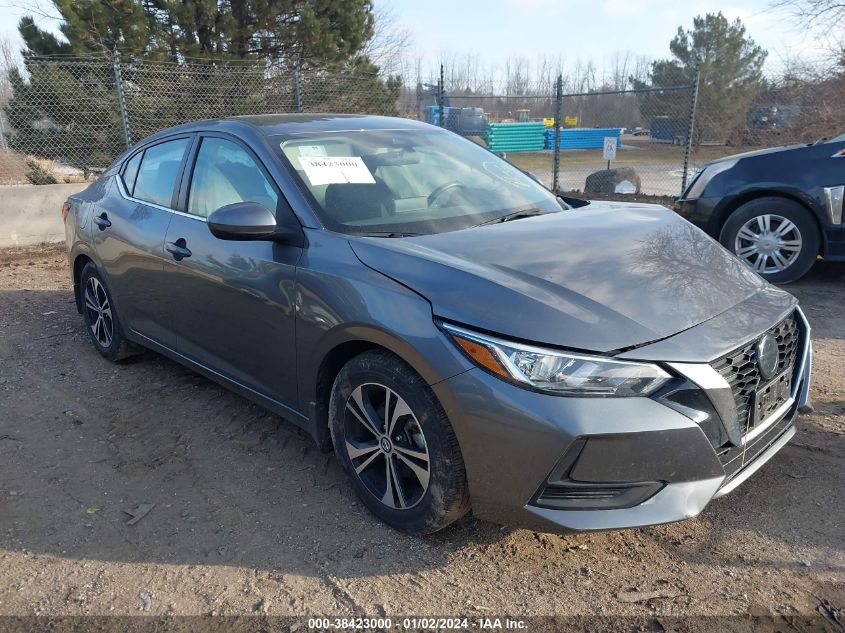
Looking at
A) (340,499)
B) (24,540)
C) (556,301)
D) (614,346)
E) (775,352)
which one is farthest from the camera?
(340,499)

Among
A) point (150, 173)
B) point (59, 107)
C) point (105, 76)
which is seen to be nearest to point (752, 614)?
point (150, 173)

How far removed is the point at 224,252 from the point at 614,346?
6.54 ft

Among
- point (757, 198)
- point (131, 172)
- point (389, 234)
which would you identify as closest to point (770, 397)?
point (389, 234)

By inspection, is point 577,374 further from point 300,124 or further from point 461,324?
point 300,124

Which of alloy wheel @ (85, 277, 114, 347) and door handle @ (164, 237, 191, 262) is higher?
door handle @ (164, 237, 191, 262)

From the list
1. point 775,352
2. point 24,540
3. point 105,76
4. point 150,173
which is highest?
point 105,76

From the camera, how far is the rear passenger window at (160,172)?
3998 millimetres

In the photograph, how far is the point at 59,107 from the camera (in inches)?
420

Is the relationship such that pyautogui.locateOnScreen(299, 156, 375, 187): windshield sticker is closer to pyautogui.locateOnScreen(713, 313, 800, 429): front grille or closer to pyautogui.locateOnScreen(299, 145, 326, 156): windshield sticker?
pyautogui.locateOnScreen(299, 145, 326, 156): windshield sticker

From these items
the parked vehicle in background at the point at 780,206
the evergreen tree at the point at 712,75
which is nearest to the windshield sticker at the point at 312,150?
the parked vehicle in background at the point at 780,206

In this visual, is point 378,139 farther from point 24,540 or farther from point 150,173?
point 24,540

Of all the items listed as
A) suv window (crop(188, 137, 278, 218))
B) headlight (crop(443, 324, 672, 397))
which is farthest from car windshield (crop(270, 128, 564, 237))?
headlight (crop(443, 324, 672, 397))

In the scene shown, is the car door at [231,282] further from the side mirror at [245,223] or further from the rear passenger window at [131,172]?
the rear passenger window at [131,172]

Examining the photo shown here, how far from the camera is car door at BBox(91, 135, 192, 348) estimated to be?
3.96m
